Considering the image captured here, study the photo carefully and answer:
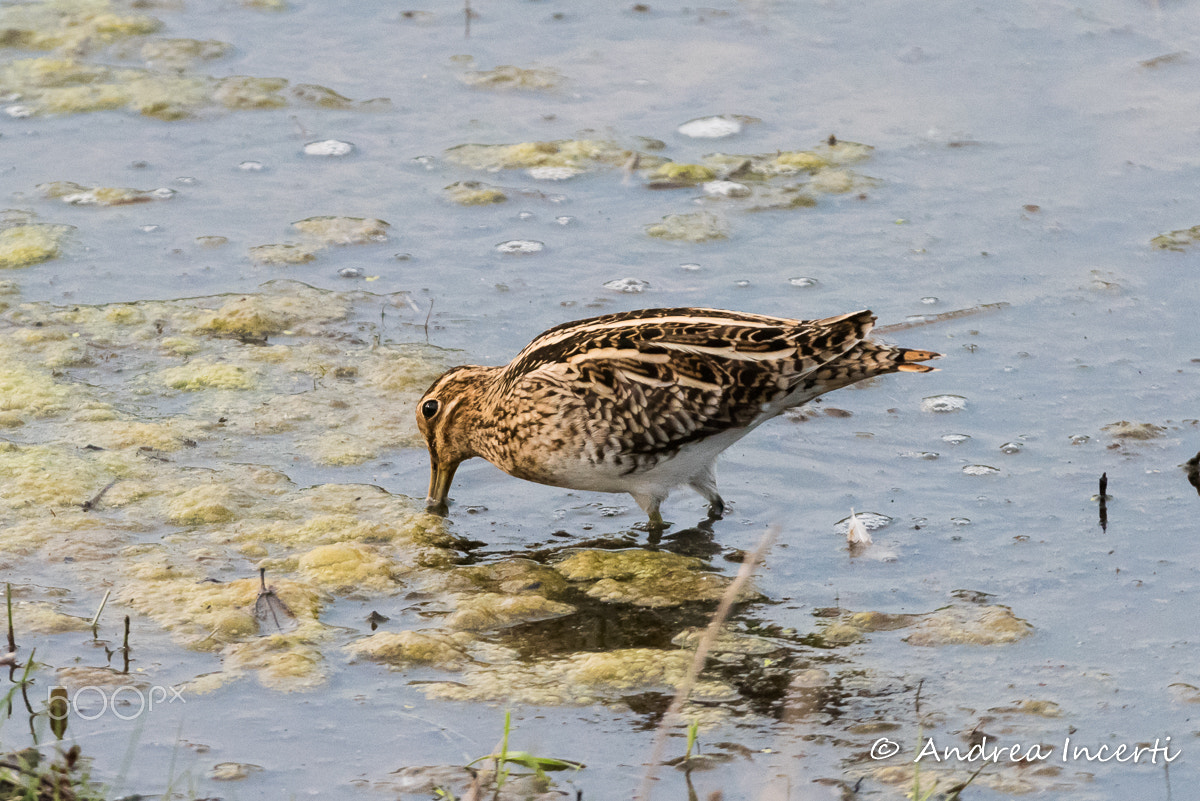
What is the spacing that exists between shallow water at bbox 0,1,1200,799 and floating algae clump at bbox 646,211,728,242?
66 millimetres

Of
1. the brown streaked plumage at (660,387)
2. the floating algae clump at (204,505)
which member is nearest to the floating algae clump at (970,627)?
the brown streaked plumage at (660,387)

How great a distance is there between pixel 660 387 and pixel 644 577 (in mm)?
718

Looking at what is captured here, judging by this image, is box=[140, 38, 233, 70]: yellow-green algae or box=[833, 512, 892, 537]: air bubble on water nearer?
box=[833, 512, 892, 537]: air bubble on water

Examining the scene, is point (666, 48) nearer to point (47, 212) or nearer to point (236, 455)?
point (47, 212)

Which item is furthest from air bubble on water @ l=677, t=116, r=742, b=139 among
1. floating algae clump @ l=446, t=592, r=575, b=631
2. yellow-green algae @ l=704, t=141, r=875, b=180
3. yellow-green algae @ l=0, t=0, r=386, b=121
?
floating algae clump @ l=446, t=592, r=575, b=631

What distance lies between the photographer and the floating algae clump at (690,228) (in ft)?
26.6

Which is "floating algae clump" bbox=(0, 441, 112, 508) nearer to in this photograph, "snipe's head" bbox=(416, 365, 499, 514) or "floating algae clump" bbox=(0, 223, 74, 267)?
"snipe's head" bbox=(416, 365, 499, 514)

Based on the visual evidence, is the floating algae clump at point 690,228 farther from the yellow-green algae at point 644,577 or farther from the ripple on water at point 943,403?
the yellow-green algae at point 644,577

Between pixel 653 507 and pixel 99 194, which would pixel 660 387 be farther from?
pixel 99 194

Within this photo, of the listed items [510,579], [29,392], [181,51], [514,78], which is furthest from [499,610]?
[181,51]

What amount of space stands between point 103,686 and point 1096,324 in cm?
465

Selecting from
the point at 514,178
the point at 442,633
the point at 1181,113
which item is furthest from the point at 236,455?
the point at 1181,113
